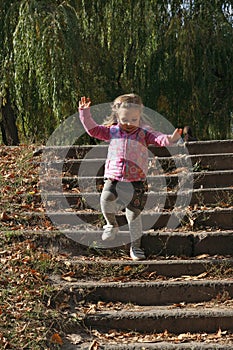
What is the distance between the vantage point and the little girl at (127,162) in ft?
16.8

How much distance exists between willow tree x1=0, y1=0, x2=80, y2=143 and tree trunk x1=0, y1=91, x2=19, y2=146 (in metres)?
0.83

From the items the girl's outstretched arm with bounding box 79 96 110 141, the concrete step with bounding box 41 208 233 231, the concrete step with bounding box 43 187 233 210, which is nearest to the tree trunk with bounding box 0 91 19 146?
the concrete step with bounding box 43 187 233 210

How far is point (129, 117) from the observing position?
5.12 meters

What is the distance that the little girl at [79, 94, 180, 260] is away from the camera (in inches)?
202

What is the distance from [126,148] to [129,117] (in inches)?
10.0

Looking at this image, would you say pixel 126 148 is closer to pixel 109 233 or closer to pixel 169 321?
pixel 109 233

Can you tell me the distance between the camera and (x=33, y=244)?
5.12m

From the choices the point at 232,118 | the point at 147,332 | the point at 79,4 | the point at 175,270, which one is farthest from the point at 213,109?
the point at 147,332

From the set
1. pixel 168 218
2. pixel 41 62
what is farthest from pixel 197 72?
pixel 168 218

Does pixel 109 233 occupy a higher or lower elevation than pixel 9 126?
lower

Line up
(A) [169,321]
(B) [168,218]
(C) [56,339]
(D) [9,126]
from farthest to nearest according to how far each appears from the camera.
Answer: (D) [9,126]
(B) [168,218]
(A) [169,321]
(C) [56,339]

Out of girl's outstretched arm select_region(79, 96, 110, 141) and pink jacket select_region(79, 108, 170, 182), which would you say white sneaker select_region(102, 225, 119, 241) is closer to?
pink jacket select_region(79, 108, 170, 182)

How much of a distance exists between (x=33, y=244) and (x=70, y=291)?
0.75 meters

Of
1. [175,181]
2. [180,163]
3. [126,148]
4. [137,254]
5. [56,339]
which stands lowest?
[56,339]
